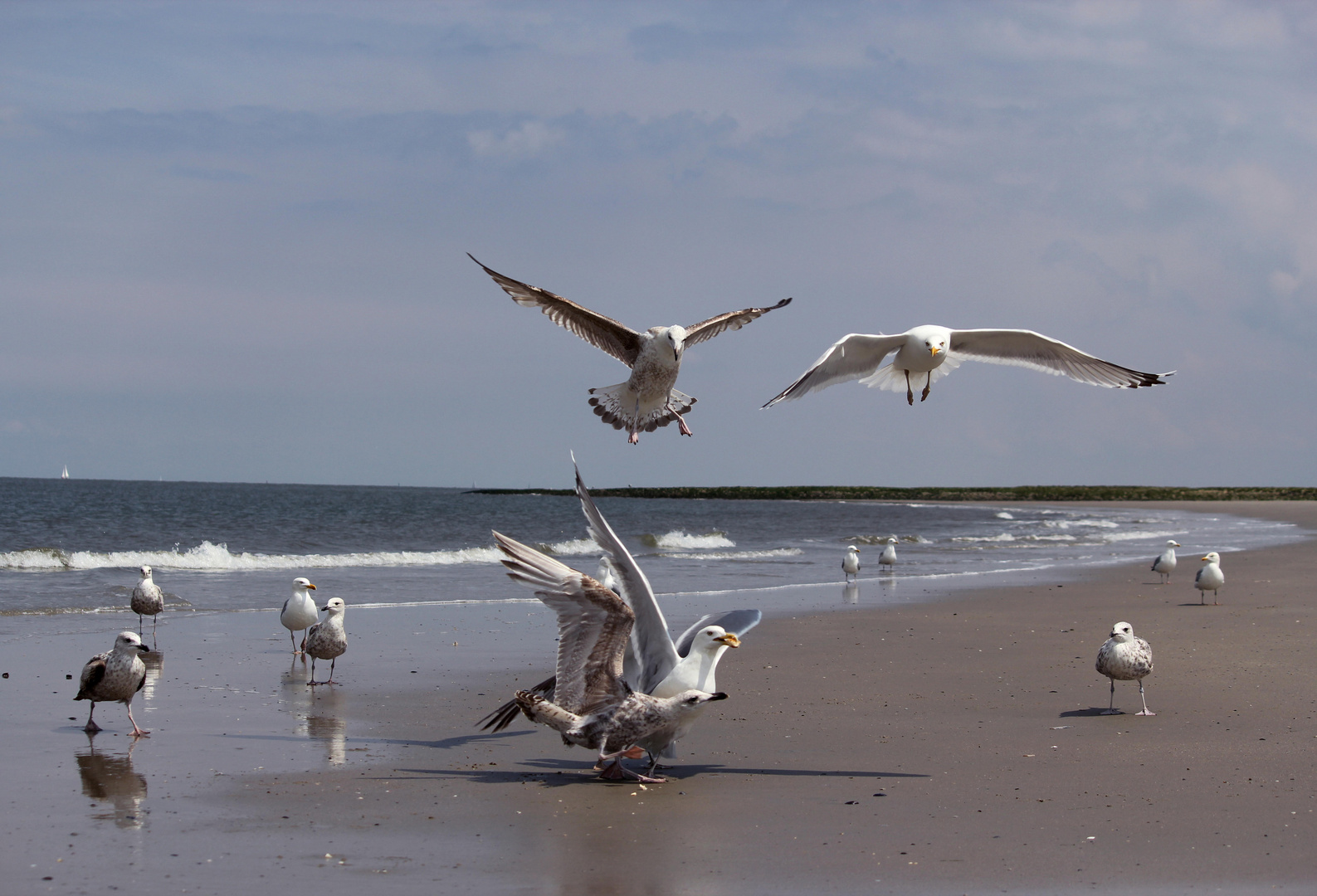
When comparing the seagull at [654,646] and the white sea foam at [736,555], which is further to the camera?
the white sea foam at [736,555]

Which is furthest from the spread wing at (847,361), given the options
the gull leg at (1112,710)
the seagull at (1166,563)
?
the seagull at (1166,563)

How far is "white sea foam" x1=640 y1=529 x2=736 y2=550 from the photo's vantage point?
120 ft

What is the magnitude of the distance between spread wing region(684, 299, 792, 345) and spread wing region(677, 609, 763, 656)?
202cm

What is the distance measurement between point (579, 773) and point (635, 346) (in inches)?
114

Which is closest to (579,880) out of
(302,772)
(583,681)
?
(583,681)

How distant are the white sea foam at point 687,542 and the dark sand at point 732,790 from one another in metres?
25.8

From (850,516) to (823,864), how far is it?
181 feet

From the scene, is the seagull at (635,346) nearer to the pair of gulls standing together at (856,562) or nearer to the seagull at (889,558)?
the pair of gulls standing together at (856,562)

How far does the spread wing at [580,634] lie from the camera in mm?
6406

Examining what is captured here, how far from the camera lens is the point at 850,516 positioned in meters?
59.3

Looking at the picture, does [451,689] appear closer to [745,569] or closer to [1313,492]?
[745,569]

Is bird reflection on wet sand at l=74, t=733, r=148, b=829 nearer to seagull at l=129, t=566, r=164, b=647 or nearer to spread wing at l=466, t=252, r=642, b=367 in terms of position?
spread wing at l=466, t=252, r=642, b=367

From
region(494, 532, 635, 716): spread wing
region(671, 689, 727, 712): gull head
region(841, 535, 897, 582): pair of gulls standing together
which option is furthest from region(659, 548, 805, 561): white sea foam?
region(671, 689, 727, 712): gull head

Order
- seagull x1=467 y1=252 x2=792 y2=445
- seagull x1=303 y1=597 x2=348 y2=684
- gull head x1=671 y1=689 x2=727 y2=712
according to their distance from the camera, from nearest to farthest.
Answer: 1. gull head x1=671 y1=689 x2=727 y2=712
2. seagull x1=467 y1=252 x2=792 y2=445
3. seagull x1=303 y1=597 x2=348 y2=684
